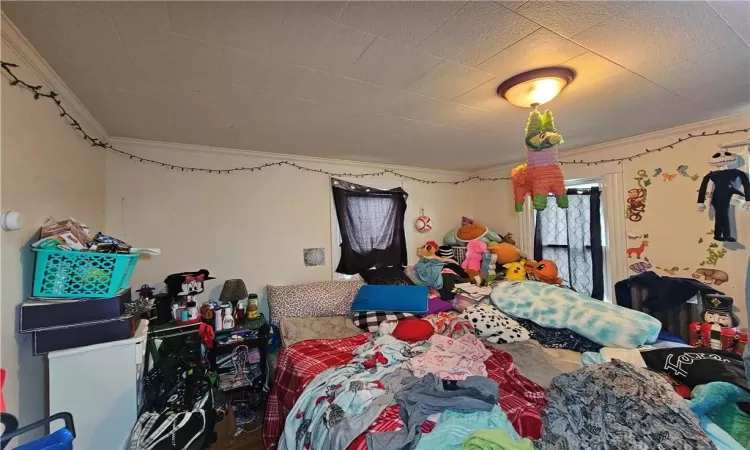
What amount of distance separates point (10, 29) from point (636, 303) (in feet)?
13.5

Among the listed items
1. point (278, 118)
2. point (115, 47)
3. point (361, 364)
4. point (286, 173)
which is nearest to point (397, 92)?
point (278, 118)

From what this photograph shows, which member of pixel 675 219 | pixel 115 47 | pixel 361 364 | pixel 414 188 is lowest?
pixel 361 364

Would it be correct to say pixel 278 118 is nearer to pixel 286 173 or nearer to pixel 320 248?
pixel 286 173

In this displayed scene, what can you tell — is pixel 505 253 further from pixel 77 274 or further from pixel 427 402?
pixel 77 274

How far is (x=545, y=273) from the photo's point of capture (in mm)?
3174

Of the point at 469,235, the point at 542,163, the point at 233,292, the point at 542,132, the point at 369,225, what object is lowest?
the point at 233,292

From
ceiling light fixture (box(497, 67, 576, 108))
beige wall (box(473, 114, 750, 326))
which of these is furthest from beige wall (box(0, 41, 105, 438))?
beige wall (box(473, 114, 750, 326))

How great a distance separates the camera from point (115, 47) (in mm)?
1290

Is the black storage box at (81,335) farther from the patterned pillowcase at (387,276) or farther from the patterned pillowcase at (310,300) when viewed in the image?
the patterned pillowcase at (387,276)

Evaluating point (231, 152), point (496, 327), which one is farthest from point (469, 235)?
point (231, 152)

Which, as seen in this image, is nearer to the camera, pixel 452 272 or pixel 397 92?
pixel 397 92

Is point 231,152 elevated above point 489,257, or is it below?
above

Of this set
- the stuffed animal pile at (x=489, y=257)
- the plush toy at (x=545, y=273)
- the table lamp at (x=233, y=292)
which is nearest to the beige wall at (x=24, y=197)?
the table lamp at (x=233, y=292)

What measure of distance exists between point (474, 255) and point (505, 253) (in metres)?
0.34
